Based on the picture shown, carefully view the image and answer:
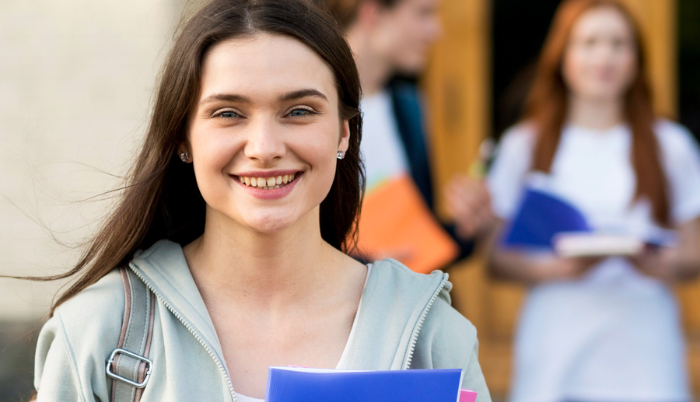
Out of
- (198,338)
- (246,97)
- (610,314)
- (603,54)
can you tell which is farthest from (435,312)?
(603,54)

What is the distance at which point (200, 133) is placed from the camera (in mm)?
1732

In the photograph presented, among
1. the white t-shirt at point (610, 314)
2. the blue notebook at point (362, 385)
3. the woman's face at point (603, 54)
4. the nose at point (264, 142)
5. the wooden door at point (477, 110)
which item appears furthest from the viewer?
the wooden door at point (477, 110)

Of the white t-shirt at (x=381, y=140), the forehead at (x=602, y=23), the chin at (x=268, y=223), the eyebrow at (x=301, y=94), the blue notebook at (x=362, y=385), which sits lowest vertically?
the blue notebook at (x=362, y=385)

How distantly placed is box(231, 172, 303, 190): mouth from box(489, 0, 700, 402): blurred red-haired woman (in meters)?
2.16

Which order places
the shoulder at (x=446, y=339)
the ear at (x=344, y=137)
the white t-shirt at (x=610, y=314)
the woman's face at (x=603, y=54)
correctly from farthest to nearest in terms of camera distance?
1. the woman's face at (x=603, y=54)
2. the white t-shirt at (x=610, y=314)
3. the ear at (x=344, y=137)
4. the shoulder at (x=446, y=339)

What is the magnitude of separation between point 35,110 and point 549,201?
2881 mm

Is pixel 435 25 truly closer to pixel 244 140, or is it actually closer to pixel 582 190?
pixel 582 190

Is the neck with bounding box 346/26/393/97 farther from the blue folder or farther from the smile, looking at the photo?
the smile

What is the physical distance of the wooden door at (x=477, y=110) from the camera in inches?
215

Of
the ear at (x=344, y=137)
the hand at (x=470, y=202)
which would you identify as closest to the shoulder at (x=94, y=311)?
the ear at (x=344, y=137)

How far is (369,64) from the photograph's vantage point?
Result: 3.57 metres

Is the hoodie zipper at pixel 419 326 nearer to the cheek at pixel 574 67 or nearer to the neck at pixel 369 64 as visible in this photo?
the neck at pixel 369 64

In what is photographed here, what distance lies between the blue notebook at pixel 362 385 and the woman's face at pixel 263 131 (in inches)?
12.3

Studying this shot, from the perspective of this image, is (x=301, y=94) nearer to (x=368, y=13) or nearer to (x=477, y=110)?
(x=368, y=13)
